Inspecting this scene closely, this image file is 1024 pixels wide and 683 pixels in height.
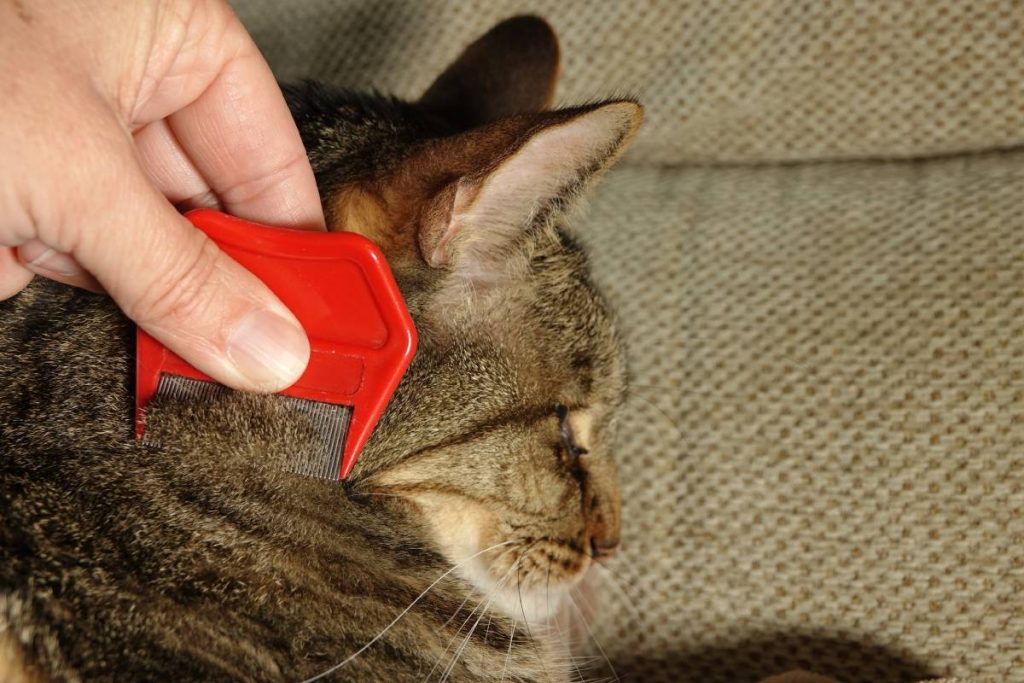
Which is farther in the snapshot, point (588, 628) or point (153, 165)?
point (588, 628)

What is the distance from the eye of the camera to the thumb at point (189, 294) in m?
0.94

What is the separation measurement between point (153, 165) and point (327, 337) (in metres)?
0.41

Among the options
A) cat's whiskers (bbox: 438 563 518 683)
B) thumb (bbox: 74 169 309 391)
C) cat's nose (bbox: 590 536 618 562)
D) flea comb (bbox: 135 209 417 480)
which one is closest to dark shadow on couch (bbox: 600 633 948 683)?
cat's nose (bbox: 590 536 618 562)

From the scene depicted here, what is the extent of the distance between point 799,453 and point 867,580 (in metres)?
0.23

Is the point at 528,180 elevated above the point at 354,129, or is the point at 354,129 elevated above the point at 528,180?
the point at 528,180

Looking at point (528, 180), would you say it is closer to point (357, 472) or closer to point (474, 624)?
point (357, 472)

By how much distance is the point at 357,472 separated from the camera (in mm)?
1081

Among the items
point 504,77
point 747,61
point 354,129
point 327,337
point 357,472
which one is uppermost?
point 747,61

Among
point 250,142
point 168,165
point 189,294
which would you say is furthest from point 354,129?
point 189,294

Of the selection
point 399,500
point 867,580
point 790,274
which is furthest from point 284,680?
point 790,274

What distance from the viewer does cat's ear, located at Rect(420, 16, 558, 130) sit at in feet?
4.83

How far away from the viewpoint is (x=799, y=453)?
1.49m

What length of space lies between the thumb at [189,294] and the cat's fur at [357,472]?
0.26 ft

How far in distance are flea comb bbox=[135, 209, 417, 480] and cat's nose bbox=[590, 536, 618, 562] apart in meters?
0.52
